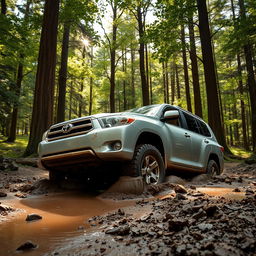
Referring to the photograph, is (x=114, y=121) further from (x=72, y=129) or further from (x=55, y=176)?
(x=55, y=176)

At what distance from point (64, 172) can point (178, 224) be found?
11.0 ft

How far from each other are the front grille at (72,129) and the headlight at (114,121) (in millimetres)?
218

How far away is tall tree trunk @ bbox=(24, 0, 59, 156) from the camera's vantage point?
8.91m

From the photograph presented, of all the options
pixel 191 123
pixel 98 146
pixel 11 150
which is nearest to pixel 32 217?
pixel 98 146

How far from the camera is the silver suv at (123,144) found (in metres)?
3.70

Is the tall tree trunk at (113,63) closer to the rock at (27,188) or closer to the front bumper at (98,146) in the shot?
the rock at (27,188)

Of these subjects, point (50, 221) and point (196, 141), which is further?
point (196, 141)

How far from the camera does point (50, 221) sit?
2.50 metres

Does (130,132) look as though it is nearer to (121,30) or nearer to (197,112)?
(197,112)

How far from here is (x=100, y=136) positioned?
3.72m

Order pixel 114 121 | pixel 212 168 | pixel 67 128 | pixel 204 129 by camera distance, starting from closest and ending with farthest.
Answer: pixel 114 121 < pixel 67 128 < pixel 212 168 < pixel 204 129

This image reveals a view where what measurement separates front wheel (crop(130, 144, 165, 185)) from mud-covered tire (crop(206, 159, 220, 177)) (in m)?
2.55

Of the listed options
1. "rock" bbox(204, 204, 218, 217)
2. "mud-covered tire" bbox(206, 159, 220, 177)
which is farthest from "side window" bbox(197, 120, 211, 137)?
"rock" bbox(204, 204, 218, 217)

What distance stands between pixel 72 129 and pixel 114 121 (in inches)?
28.8
